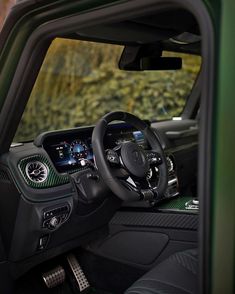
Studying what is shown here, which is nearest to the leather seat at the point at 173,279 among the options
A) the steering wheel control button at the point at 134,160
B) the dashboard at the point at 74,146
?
the steering wheel control button at the point at 134,160

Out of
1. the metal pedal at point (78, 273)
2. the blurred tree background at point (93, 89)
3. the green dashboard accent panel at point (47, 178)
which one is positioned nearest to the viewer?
the green dashboard accent panel at point (47, 178)

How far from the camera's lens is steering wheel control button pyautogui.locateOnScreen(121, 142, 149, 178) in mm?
2016

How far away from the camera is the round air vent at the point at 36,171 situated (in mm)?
2072

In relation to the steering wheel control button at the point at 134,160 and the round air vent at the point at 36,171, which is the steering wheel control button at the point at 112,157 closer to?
the steering wheel control button at the point at 134,160

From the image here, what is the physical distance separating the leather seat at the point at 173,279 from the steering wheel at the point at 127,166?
304 mm

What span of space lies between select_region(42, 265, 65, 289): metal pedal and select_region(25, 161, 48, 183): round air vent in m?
0.67

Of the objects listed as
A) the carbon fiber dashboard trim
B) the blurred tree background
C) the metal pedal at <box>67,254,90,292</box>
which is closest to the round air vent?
the carbon fiber dashboard trim

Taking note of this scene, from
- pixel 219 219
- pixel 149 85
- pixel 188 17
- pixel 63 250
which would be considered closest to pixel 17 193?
pixel 63 250

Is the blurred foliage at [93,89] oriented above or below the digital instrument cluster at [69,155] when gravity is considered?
above

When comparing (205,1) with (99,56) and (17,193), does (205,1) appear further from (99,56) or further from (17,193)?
(99,56)

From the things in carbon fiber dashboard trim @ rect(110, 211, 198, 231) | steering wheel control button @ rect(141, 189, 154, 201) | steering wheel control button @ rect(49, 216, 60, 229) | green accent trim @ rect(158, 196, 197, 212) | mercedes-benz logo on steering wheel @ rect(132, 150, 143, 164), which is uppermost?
mercedes-benz logo on steering wheel @ rect(132, 150, 143, 164)

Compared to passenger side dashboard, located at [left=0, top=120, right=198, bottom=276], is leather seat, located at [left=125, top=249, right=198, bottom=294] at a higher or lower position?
lower

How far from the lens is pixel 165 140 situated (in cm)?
307

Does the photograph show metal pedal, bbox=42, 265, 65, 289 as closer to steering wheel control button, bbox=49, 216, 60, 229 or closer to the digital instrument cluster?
steering wheel control button, bbox=49, 216, 60, 229
